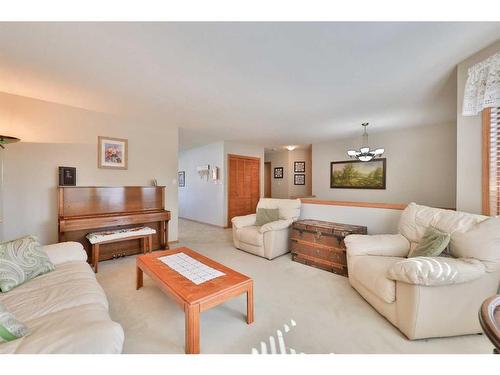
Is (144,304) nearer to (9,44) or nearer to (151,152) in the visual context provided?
(9,44)

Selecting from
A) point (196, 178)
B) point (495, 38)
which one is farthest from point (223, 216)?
point (495, 38)

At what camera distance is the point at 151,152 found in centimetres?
399

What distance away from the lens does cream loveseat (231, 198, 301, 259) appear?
324 cm

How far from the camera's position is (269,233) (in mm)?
3230

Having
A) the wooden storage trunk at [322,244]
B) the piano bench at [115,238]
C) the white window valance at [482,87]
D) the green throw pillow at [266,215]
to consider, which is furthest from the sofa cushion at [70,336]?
the white window valance at [482,87]

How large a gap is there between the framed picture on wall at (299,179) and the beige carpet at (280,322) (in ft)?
16.2

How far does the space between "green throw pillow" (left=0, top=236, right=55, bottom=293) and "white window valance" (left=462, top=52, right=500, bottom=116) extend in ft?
12.7

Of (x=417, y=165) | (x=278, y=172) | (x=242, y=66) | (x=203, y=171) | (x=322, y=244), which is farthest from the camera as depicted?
(x=278, y=172)

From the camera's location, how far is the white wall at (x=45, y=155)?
9.17 feet

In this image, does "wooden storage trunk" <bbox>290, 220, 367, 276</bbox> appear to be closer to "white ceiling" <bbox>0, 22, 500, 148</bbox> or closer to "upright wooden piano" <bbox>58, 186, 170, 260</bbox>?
"white ceiling" <bbox>0, 22, 500, 148</bbox>

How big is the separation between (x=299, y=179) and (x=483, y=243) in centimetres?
591

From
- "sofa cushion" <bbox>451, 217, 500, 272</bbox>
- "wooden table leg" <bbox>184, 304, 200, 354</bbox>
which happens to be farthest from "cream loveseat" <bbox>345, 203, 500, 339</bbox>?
"wooden table leg" <bbox>184, 304, 200, 354</bbox>

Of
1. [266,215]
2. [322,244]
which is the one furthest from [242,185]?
[322,244]

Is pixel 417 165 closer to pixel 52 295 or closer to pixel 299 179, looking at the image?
pixel 299 179
